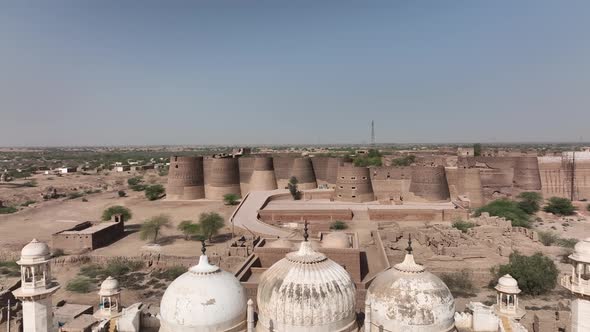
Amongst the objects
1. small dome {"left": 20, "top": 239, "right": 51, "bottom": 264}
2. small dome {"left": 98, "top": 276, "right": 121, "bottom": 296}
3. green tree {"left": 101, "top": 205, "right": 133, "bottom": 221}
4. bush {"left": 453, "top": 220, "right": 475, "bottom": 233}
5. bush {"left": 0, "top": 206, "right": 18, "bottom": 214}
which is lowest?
bush {"left": 453, "top": 220, "right": 475, "bottom": 233}

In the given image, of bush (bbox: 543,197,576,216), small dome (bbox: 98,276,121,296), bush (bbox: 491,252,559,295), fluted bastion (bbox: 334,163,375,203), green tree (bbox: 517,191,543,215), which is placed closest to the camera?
Answer: small dome (bbox: 98,276,121,296)

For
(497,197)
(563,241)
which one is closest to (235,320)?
(563,241)

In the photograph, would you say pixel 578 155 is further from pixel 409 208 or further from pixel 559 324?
pixel 559 324

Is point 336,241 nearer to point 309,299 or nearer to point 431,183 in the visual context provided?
point 309,299

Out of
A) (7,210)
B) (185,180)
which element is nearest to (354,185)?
(185,180)

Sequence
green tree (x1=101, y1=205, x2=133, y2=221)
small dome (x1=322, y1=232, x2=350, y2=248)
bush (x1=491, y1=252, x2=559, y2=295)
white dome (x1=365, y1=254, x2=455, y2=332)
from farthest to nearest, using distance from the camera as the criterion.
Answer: green tree (x1=101, y1=205, x2=133, y2=221)
small dome (x1=322, y1=232, x2=350, y2=248)
bush (x1=491, y1=252, x2=559, y2=295)
white dome (x1=365, y1=254, x2=455, y2=332)

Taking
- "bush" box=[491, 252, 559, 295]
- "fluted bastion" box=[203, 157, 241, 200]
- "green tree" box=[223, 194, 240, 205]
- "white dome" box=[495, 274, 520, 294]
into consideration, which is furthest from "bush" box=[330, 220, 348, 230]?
"white dome" box=[495, 274, 520, 294]

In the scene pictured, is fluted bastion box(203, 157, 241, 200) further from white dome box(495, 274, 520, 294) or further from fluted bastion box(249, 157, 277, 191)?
white dome box(495, 274, 520, 294)
